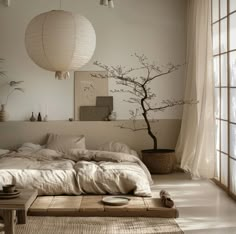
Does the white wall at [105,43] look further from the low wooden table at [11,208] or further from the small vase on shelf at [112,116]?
the low wooden table at [11,208]

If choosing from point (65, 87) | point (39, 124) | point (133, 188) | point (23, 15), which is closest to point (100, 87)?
point (65, 87)

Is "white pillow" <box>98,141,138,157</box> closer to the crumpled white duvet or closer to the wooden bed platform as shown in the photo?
the crumpled white duvet

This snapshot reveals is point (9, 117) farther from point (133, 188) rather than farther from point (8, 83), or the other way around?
point (133, 188)

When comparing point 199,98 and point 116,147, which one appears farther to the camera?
point 116,147

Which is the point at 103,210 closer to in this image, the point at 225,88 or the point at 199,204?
the point at 199,204

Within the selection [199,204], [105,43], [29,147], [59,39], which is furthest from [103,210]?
[105,43]

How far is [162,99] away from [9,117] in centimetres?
241

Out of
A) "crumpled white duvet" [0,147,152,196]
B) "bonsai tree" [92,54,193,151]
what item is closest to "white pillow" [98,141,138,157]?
"bonsai tree" [92,54,193,151]

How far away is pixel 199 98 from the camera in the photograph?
6.69 meters

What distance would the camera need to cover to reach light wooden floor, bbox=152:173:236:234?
14.0ft

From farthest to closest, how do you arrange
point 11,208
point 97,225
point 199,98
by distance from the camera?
point 199,98 < point 97,225 < point 11,208

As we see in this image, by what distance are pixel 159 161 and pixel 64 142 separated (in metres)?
1.42

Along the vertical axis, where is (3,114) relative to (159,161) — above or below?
above

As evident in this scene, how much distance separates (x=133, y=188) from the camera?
5.02 meters
